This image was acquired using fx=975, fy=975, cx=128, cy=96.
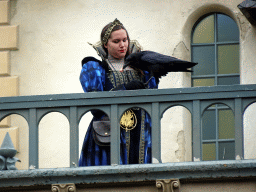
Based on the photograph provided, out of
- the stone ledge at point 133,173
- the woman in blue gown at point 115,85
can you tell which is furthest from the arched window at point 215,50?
the stone ledge at point 133,173

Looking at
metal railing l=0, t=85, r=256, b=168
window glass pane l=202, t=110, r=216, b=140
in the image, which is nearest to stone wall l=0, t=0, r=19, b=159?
window glass pane l=202, t=110, r=216, b=140

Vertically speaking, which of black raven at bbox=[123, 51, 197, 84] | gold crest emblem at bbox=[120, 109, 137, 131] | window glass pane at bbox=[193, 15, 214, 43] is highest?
window glass pane at bbox=[193, 15, 214, 43]

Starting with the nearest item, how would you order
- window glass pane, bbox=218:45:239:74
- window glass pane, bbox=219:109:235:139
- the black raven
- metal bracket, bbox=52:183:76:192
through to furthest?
1. metal bracket, bbox=52:183:76:192
2. the black raven
3. window glass pane, bbox=219:109:235:139
4. window glass pane, bbox=218:45:239:74

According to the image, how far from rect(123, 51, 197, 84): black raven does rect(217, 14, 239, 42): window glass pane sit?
253cm

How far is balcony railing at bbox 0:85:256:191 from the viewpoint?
7.04 m

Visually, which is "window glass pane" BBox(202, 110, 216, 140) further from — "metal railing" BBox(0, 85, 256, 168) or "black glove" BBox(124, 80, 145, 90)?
"metal railing" BBox(0, 85, 256, 168)

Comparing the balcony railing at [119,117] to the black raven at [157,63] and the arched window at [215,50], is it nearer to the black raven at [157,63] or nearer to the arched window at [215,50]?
the black raven at [157,63]

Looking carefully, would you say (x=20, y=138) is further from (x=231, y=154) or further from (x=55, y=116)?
(x=231, y=154)

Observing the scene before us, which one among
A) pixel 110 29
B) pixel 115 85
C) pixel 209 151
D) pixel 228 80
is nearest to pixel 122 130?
pixel 115 85

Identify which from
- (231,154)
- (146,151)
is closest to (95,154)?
(146,151)

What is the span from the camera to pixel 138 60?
7852 mm

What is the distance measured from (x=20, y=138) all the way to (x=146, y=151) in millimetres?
2754

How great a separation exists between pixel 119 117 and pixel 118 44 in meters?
0.91

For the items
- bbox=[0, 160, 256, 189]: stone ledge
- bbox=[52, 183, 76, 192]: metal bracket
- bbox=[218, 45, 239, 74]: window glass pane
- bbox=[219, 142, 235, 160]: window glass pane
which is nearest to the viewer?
bbox=[0, 160, 256, 189]: stone ledge
